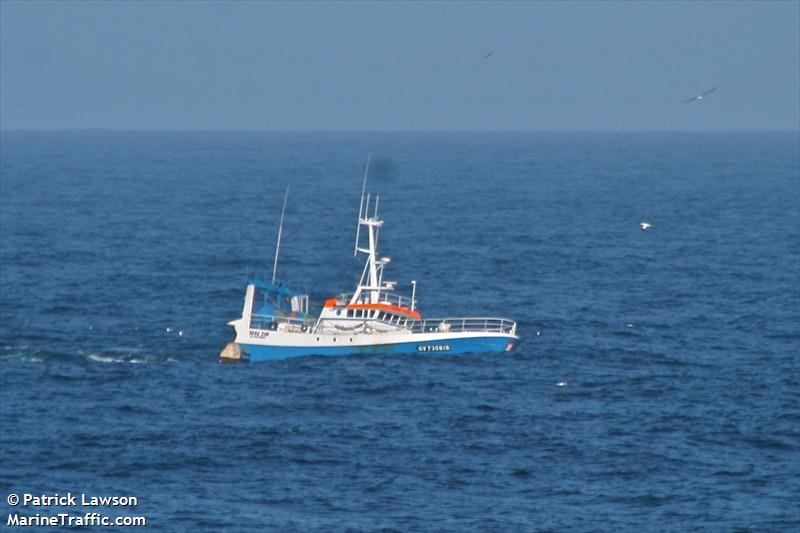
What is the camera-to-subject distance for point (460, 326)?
93.5m

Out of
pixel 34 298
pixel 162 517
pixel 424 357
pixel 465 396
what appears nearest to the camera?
pixel 162 517

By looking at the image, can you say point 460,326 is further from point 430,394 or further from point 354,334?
point 430,394

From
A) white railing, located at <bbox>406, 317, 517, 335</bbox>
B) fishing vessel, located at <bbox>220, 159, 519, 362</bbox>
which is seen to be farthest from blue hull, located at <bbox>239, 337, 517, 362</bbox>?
white railing, located at <bbox>406, 317, 517, 335</bbox>

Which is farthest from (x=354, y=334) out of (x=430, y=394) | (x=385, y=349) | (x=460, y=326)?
(x=430, y=394)

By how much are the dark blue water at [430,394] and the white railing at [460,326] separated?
1.95 meters

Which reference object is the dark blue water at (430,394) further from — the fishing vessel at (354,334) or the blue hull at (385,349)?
the fishing vessel at (354,334)

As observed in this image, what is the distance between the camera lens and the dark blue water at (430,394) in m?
59.3

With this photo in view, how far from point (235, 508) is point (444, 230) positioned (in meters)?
94.7

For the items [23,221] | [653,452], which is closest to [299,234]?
[23,221]

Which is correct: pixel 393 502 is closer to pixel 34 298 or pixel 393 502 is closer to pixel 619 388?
pixel 619 388

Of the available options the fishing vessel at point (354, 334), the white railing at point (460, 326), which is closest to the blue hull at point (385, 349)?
the fishing vessel at point (354, 334)

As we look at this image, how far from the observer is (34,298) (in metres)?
104

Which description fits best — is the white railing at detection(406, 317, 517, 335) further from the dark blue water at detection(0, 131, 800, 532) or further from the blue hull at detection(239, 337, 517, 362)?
the dark blue water at detection(0, 131, 800, 532)

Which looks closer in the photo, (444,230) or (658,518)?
(658,518)
